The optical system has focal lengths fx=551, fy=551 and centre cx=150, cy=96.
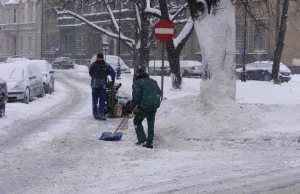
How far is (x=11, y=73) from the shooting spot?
20.1m

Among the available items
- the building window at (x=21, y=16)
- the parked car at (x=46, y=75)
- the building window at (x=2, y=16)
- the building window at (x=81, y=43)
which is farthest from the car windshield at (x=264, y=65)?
the building window at (x=2, y=16)

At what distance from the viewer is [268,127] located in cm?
1172

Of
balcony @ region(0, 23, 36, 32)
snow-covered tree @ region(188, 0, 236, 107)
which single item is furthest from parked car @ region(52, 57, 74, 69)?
snow-covered tree @ region(188, 0, 236, 107)

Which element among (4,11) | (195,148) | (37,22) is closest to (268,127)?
(195,148)

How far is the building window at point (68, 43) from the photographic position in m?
64.7

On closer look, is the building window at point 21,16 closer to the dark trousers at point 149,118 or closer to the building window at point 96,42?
the building window at point 96,42

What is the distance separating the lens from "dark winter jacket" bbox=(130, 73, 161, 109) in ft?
33.5

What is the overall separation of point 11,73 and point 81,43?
43.8m

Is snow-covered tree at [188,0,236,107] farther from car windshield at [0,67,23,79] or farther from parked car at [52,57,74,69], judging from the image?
parked car at [52,57,74,69]

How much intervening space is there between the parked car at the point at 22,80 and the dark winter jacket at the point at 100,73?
559 cm

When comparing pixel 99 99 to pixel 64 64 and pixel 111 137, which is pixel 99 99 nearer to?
pixel 111 137

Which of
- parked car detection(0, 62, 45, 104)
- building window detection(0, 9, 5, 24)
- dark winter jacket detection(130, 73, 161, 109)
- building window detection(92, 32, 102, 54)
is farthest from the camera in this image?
building window detection(0, 9, 5, 24)

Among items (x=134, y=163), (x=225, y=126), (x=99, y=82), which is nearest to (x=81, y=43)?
(x=99, y=82)

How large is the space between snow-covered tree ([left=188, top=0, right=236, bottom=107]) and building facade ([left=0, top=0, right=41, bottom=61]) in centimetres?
6225
